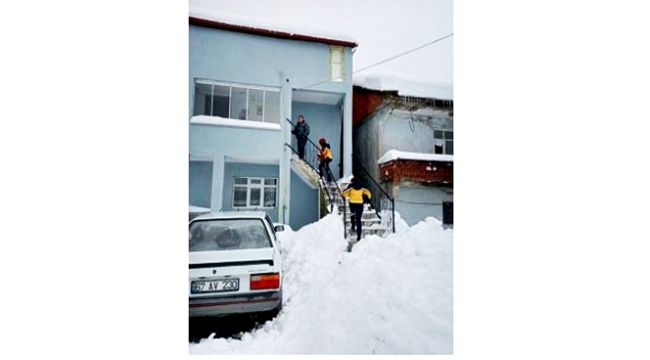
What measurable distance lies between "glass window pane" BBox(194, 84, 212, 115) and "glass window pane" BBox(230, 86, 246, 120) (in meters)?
0.37

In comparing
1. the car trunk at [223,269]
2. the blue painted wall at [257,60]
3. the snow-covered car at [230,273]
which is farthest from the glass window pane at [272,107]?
the car trunk at [223,269]

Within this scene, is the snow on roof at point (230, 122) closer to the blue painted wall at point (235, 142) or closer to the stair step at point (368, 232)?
the blue painted wall at point (235, 142)

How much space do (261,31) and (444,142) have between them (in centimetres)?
230

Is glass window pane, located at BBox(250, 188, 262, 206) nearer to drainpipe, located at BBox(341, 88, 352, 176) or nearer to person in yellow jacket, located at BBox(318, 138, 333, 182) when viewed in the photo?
person in yellow jacket, located at BBox(318, 138, 333, 182)

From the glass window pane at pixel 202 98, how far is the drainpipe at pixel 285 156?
95 centimetres

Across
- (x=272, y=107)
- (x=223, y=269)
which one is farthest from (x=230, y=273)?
(x=272, y=107)

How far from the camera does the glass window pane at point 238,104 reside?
3231 millimetres

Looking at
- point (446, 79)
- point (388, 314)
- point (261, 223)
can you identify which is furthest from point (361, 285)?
point (446, 79)
